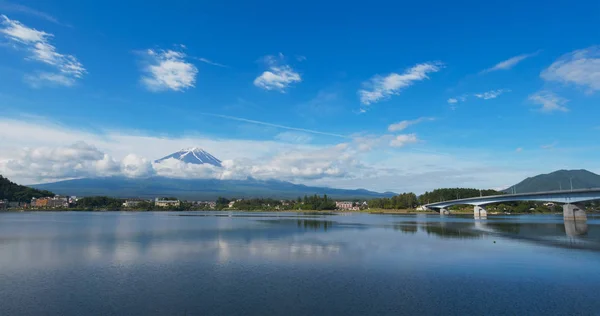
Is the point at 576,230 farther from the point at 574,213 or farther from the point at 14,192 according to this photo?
the point at 14,192

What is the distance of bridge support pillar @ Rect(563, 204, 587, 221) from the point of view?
209ft

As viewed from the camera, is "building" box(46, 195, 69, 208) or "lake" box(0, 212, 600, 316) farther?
"building" box(46, 195, 69, 208)

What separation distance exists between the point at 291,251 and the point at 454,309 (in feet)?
49.7

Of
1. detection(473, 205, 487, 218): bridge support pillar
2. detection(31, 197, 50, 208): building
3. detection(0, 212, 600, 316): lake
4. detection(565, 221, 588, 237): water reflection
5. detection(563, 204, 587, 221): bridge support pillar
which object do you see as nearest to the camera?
detection(0, 212, 600, 316): lake

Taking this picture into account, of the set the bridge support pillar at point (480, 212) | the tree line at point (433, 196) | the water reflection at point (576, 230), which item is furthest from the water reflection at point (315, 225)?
the tree line at point (433, 196)

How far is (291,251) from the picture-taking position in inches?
1049

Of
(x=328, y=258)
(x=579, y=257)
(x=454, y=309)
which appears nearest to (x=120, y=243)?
(x=328, y=258)

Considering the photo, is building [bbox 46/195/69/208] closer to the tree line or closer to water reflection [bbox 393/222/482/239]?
the tree line

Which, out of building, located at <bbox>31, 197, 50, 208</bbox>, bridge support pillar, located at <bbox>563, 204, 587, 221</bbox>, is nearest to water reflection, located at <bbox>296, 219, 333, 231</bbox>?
bridge support pillar, located at <bbox>563, 204, 587, 221</bbox>

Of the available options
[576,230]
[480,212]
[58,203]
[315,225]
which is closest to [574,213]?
[480,212]

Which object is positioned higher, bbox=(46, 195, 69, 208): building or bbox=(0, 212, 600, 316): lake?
bbox=(46, 195, 69, 208): building

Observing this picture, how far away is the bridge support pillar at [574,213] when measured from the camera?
63659 mm

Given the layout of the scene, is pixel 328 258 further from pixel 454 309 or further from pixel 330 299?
pixel 454 309

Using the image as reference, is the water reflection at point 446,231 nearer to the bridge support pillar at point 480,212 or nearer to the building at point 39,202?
the bridge support pillar at point 480,212
